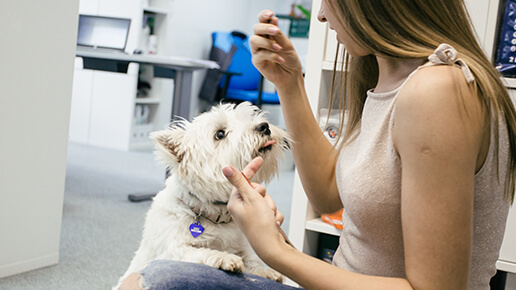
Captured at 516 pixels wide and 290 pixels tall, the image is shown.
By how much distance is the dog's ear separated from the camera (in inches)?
46.7

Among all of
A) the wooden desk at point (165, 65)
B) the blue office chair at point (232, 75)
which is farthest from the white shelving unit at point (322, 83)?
the blue office chair at point (232, 75)

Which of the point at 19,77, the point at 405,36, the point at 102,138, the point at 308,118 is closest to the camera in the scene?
the point at 405,36

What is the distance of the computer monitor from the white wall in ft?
6.30

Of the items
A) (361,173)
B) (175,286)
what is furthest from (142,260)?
(361,173)

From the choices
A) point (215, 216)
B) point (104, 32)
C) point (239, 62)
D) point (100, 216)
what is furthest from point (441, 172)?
point (239, 62)

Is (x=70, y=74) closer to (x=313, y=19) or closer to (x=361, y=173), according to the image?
(x=313, y=19)

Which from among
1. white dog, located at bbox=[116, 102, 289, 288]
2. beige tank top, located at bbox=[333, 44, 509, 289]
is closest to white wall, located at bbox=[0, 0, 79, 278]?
white dog, located at bbox=[116, 102, 289, 288]

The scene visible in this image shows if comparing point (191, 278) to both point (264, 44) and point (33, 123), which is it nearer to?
point (264, 44)

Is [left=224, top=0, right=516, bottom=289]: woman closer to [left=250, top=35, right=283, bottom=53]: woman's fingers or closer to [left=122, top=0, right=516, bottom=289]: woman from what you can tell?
[left=122, top=0, right=516, bottom=289]: woman

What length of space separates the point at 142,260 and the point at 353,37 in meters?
0.73

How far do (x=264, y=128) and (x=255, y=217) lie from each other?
481 millimetres

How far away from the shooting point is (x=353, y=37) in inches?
31.8

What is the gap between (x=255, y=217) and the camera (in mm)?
783

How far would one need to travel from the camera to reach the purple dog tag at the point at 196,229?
1155 mm
